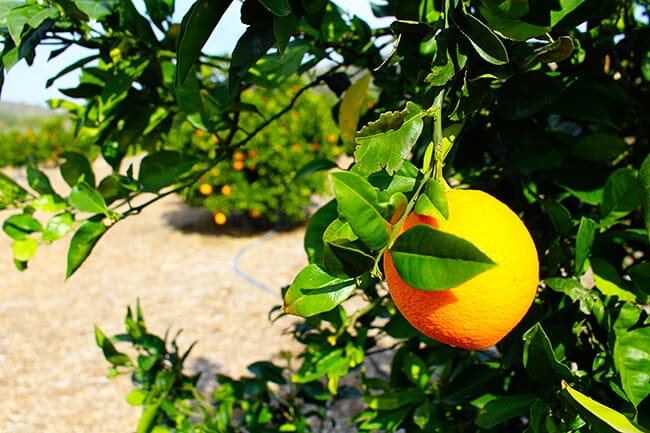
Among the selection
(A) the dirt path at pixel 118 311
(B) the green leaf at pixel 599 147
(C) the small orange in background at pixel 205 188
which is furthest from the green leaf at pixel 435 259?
(C) the small orange in background at pixel 205 188

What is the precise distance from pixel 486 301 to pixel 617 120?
1.52 feet

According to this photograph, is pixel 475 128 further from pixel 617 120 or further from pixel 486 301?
pixel 486 301

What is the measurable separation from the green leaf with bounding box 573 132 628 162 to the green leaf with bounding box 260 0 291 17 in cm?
44

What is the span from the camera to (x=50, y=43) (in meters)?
0.62

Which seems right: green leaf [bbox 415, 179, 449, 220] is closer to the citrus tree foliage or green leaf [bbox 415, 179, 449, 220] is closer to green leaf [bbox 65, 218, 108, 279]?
the citrus tree foliage

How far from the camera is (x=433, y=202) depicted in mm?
287

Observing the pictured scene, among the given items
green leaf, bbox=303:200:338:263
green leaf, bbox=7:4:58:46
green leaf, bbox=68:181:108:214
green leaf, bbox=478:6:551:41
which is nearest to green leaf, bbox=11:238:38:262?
green leaf, bbox=68:181:108:214

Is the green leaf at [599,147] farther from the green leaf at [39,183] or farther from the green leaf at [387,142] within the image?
the green leaf at [39,183]

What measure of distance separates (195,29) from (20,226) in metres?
0.44

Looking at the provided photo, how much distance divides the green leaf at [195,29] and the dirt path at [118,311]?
1.15 m

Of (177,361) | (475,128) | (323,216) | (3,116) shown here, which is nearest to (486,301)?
(323,216)

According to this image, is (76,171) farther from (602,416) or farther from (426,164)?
(602,416)

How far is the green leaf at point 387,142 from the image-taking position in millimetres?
311

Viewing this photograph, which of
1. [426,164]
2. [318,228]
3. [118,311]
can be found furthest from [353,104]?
[118,311]
